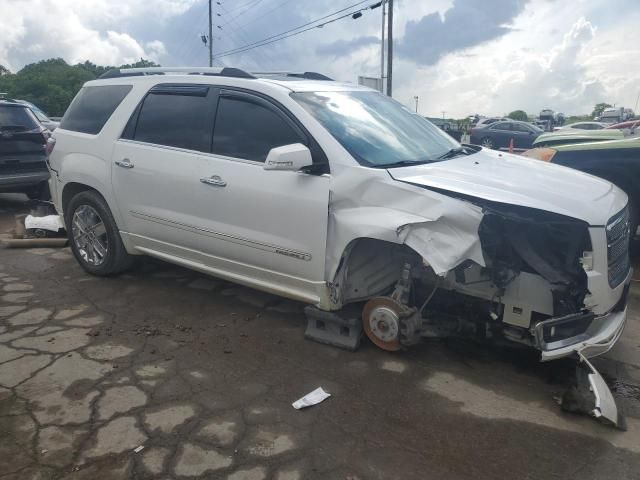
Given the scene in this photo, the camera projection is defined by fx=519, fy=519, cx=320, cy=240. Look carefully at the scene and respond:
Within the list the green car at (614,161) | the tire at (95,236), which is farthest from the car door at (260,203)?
the green car at (614,161)

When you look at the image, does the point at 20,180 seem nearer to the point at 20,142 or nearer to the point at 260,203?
the point at 20,142

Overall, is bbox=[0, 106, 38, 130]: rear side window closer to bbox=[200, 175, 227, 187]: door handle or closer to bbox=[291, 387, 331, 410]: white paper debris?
bbox=[200, 175, 227, 187]: door handle

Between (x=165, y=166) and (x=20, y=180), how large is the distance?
16.4 ft

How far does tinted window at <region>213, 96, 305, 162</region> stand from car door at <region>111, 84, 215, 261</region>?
117 millimetres

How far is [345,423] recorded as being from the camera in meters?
2.89

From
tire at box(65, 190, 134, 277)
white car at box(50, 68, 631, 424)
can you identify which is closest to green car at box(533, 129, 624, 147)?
white car at box(50, 68, 631, 424)

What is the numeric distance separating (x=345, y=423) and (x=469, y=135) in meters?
22.8

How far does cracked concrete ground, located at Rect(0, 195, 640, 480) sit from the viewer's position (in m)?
2.56

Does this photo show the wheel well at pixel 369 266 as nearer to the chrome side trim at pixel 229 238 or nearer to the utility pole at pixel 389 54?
the chrome side trim at pixel 229 238

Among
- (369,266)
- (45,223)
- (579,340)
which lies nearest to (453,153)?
(369,266)

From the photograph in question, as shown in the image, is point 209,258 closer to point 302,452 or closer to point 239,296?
point 239,296

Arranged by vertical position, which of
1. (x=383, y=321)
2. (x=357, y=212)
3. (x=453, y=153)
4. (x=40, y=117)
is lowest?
(x=383, y=321)

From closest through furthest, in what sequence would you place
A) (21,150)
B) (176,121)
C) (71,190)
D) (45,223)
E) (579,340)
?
1. (579,340)
2. (176,121)
3. (71,190)
4. (45,223)
5. (21,150)

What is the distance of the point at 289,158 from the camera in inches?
130
